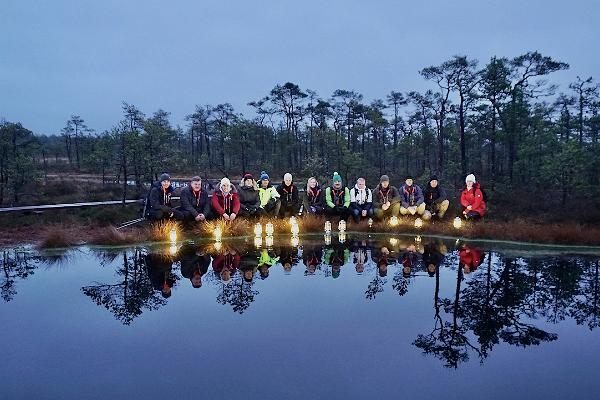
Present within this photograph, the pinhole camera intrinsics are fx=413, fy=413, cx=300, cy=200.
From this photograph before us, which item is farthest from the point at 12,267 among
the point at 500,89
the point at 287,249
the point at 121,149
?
the point at 500,89

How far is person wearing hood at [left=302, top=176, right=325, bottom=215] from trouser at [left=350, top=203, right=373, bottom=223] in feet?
3.22

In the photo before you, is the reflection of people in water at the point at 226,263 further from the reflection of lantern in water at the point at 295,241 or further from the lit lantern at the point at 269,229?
the lit lantern at the point at 269,229

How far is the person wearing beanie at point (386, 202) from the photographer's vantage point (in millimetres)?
12758

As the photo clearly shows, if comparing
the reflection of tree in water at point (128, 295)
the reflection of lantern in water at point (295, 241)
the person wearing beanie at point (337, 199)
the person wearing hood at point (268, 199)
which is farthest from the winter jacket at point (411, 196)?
the reflection of tree in water at point (128, 295)

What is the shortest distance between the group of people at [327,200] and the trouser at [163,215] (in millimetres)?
29

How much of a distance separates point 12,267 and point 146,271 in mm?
2938

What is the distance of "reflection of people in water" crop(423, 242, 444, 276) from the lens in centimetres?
827

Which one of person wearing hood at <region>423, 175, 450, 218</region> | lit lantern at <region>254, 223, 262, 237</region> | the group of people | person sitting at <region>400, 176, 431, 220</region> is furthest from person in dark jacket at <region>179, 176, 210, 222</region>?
person wearing hood at <region>423, 175, 450, 218</region>

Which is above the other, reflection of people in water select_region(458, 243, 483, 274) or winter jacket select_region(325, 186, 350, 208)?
winter jacket select_region(325, 186, 350, 208)

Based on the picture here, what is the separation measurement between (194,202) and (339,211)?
4440 mm

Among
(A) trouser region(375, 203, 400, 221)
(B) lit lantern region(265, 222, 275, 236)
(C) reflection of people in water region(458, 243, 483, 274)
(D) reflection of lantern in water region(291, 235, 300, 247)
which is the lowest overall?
(C) reflection of people in water region(458, 243, 483, 274)

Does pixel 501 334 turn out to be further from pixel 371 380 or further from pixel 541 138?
pixel 541 138

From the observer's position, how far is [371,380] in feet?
13.9

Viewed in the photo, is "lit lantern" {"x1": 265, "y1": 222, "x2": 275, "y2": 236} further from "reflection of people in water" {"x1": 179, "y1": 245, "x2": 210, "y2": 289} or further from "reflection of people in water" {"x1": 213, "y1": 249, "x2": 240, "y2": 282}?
"reflection of people in water" {"x1": 179, "y1": 245, "x2": 210, "y2": 289}
